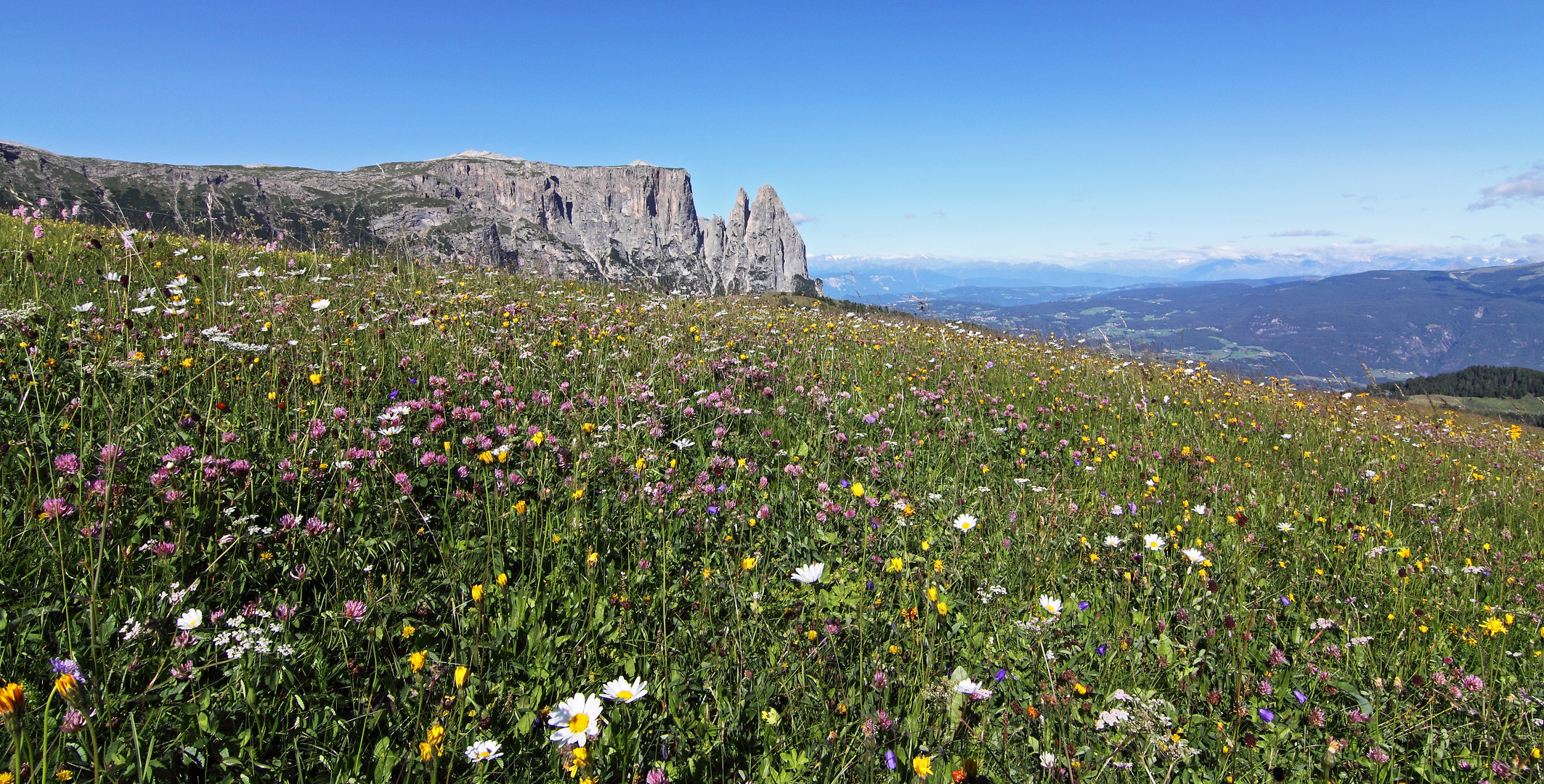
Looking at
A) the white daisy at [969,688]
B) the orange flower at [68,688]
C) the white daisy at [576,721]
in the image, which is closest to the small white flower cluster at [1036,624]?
the white daisy at [969,688]

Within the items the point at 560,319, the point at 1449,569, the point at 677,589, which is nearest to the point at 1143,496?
the point at 1449,569

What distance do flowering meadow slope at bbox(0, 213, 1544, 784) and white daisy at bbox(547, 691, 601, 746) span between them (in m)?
0.02

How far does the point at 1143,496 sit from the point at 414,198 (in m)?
236

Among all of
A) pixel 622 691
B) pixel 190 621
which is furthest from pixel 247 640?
pixel 622 691

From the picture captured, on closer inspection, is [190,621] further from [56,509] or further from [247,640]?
[56,509]

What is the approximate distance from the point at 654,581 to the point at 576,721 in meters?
1.15

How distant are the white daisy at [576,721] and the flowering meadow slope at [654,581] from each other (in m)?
0.02

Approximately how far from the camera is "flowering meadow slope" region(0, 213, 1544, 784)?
2.02 metres

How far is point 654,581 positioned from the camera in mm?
2984

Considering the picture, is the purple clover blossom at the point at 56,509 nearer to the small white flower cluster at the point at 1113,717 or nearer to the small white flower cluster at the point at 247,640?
the small white flower cluster at the point at 247,640

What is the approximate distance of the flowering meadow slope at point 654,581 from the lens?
2.02 metres

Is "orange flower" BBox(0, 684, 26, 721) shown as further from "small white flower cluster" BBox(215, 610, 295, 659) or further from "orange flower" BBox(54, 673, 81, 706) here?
"small white flower cluster" BBox(215, 610, 295, 659)

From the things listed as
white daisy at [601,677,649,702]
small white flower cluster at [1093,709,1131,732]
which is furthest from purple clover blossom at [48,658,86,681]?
small white flower cluster at [1093,709,1131,732]

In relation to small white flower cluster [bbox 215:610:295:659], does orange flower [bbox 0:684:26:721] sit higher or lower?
higher
